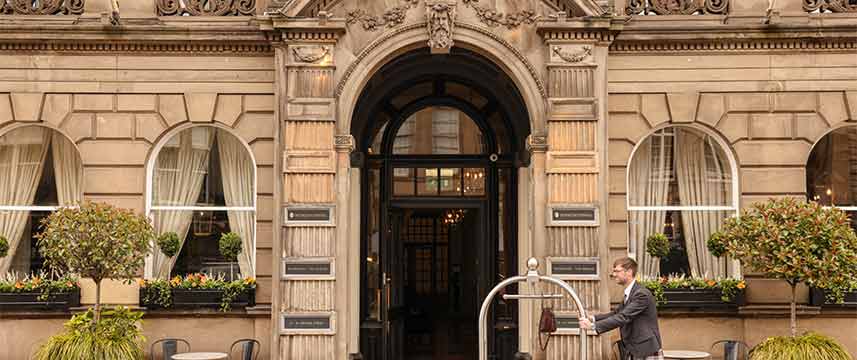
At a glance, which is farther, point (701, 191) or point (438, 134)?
point (438, 134)

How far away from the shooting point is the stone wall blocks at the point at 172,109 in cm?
1463

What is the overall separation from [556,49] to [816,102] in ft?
14.5

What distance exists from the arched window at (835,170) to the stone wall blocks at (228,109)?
30.2ft

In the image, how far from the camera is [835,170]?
49.3ft

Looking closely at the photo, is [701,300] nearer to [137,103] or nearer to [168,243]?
[168,243]

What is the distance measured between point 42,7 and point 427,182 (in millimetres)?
6855

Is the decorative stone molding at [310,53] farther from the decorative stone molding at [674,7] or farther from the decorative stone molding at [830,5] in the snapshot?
the decorative stone molding at [830,5]

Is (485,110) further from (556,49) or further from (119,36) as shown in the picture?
(119,36)

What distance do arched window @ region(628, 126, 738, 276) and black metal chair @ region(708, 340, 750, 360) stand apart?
4.10ft

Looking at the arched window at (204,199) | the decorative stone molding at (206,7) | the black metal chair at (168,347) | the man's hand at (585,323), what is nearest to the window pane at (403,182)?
the arched window at (204,199)

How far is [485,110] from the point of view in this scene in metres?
15.8

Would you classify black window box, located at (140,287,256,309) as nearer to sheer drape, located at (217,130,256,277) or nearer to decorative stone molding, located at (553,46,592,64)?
sheer drape, located at (217,130,256,277)

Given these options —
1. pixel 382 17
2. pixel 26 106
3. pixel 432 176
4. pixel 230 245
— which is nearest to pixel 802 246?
pixel 432 176

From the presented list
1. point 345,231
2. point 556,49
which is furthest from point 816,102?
point 345,231
